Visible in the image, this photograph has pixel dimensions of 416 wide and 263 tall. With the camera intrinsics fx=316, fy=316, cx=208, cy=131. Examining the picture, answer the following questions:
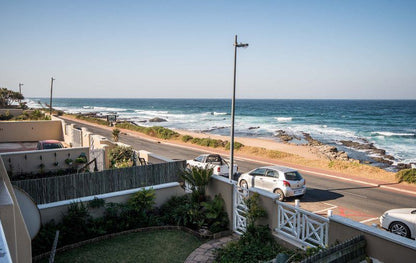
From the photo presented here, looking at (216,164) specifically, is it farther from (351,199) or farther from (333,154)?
(333,154)

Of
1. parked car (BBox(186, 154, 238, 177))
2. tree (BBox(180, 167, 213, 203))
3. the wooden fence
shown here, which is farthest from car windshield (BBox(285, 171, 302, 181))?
the wooden fence

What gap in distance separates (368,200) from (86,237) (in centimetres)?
1271

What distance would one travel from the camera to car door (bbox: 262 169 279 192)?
14.5m

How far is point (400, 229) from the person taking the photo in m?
10.1

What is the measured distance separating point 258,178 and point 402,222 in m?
6.47

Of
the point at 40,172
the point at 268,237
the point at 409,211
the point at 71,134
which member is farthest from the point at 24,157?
the point at 409,211

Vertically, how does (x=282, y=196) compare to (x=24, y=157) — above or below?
below

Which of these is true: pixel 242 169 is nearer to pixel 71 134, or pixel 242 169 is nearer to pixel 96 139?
pixel 96 139

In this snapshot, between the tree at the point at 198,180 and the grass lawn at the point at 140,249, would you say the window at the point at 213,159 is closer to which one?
the tree at the point at 198,180

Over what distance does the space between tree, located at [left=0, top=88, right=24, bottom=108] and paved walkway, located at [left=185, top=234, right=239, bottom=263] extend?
190 feet

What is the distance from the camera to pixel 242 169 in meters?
22.4

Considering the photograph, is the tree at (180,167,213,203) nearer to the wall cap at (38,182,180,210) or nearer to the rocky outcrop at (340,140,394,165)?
the wall cap at (38,182,180,210)

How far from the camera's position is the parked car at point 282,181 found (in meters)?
14.2

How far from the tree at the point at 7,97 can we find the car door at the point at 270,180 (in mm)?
55431
